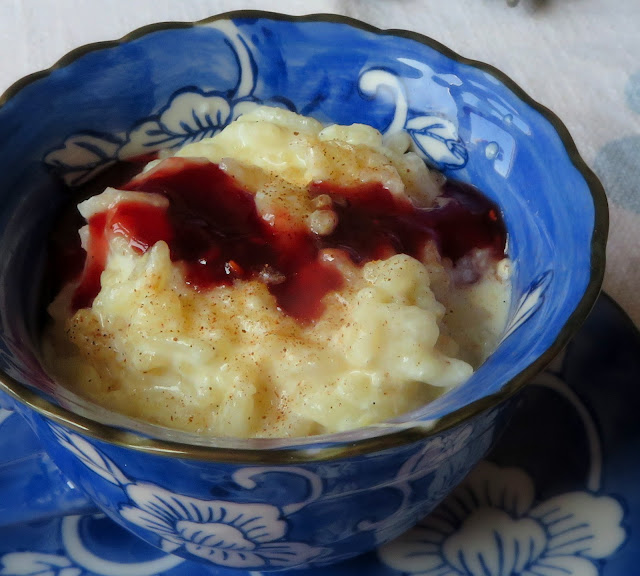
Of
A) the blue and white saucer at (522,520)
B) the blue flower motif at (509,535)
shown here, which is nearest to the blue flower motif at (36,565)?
the blue and white saucer at (522,520)

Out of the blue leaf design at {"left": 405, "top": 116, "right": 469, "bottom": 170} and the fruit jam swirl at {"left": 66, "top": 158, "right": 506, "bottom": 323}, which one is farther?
the blue leaf design at {"left": 405, "top": 116, "right": 469, "bottom": 170}

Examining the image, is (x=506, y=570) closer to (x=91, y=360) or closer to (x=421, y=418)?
(x=421, y=418)

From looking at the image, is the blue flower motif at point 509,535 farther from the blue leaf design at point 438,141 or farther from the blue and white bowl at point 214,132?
the blue leaf design at point 438,141

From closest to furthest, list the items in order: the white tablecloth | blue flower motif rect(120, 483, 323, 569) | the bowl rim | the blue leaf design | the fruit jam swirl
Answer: the bowl rim → blue flower motif rect(120, 483, 323, 569) → the fruit jam swirl → the blue leaf design → the white tablecloth

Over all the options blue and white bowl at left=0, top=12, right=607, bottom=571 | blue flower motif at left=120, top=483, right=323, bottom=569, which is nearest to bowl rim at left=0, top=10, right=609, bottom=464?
blue and white bowl at left=0, top=12, right=607, bottom=571

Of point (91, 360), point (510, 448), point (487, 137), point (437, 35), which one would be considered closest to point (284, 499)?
point (91, 360)

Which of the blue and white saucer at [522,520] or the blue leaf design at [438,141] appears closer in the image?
the blue and white saucer at [522,520]

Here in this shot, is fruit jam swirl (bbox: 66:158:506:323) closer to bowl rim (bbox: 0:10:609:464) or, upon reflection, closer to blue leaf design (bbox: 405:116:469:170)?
blue leaf design (bbox: 405:116:469:170)
